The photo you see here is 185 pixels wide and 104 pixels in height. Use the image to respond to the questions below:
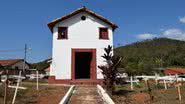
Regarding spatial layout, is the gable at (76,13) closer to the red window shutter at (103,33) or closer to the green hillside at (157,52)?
the red window shutter at (103,33)

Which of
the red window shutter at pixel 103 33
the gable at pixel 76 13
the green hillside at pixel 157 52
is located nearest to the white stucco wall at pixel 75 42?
the gable at pixel 76 13

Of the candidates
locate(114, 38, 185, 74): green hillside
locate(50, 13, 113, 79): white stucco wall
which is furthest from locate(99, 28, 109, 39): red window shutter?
locate(114, 38, 185, 74): green hillside

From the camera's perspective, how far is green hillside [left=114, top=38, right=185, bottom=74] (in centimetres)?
6550

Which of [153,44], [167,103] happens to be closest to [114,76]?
[167,103]

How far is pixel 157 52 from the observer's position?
335 feet

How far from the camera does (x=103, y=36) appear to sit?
98.1 feet

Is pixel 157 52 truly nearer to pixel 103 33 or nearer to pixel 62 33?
pixel 103 33

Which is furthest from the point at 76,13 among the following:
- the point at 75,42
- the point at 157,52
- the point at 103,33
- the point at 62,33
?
the point at 157,52

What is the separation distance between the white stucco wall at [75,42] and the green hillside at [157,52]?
725 cm

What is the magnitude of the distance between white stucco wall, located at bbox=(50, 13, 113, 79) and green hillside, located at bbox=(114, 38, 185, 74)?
23.8ft

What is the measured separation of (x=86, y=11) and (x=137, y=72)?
7.53 m

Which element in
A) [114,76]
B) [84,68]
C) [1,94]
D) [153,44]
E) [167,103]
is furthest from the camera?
[153,44]

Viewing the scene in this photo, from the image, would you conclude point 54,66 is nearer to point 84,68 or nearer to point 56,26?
point 56,26

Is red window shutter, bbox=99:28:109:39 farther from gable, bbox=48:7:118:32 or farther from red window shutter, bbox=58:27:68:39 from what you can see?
red window shutter, bbox=58:27:68:39
